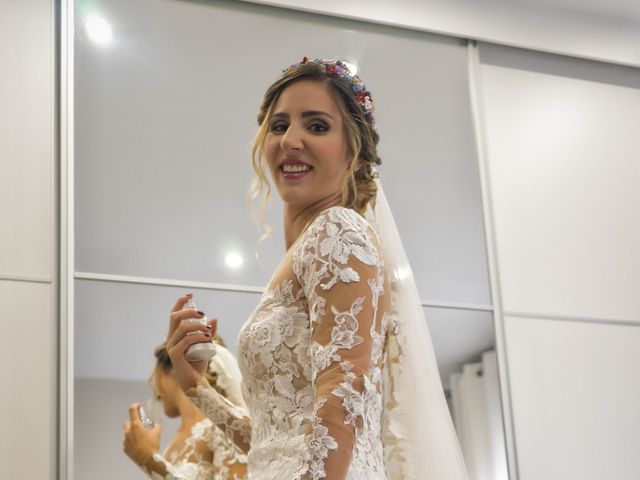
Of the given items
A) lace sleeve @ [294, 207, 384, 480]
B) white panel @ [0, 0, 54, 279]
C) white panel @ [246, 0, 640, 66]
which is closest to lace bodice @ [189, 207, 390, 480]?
lace sleeve @ [294, 207, 384, 480]

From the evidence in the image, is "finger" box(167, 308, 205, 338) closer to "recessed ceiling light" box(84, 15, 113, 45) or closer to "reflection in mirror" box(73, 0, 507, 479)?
"reflection in mirror" box(73, 0, 507, 479)

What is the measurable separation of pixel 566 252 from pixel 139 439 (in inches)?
72.4

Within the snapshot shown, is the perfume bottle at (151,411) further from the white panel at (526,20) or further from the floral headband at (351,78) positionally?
the white panel at (526,20)

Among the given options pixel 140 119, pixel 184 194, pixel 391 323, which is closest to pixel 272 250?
Answer: pixel 184 194

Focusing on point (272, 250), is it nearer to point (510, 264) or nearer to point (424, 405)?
point (510, 264)

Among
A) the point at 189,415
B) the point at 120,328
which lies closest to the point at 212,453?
the point at 189,415

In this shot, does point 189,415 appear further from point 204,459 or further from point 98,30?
point 98,30

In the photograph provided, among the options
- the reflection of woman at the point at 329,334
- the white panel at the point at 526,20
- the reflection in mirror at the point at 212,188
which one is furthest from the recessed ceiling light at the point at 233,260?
the reflection of woman at the point at 329,334

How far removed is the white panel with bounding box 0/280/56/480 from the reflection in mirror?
84 millimetres

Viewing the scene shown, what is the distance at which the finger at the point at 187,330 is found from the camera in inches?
78.4

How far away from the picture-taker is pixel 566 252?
3.87m

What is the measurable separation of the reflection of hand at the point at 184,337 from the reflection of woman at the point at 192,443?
57cm

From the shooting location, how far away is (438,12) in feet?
12.8

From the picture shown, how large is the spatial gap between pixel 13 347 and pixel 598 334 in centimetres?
201
